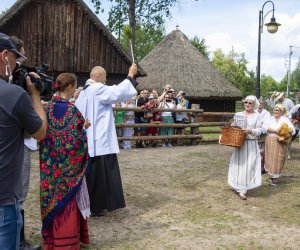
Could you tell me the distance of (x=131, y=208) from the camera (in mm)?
6434

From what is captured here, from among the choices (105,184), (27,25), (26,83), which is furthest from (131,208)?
(27,25)

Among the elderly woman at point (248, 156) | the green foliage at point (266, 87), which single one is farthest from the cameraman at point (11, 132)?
the green foliage at point (266, 87)

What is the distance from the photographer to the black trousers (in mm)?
5773

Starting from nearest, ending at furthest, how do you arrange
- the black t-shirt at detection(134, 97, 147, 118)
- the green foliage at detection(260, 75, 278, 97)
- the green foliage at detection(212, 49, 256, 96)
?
the black t-shirt at detection(134, 97, 147, 118) → the green foliage at detection(212, 49, 256, 96) → the green foliage at detection(260, 75, 278, 97)

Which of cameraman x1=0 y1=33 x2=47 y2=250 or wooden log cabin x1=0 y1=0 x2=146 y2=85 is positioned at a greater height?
wooden log cabin x1=0 y1=0 x2=146 y2=85

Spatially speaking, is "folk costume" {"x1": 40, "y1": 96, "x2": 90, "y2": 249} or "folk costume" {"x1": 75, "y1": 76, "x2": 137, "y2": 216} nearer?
"folk costume" {"x1": 40, "y1": 96, "x2": 90, "y2": 249}

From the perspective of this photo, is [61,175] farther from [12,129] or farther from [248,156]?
[248,156]

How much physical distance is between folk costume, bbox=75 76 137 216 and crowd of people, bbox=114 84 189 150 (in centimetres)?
689

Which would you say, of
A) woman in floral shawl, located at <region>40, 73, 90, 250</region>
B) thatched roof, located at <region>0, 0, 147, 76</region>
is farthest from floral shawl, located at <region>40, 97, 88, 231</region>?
thatched roof, located at <region>0, 0, 147, 76</region>

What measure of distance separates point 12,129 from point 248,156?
5.28 m

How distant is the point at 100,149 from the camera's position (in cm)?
574

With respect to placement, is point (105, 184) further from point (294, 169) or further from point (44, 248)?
point (294, 169)

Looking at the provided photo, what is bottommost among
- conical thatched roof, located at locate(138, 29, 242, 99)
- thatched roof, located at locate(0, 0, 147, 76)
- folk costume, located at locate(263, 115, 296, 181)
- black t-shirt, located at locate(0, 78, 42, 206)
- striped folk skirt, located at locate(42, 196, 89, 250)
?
striped folk skirt, located at locate(42, 196, 89, 250)

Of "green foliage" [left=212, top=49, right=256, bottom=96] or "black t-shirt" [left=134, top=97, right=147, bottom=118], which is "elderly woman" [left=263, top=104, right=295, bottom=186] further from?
"green foliage" [left=212, top=49, right=256, bottom=96]
